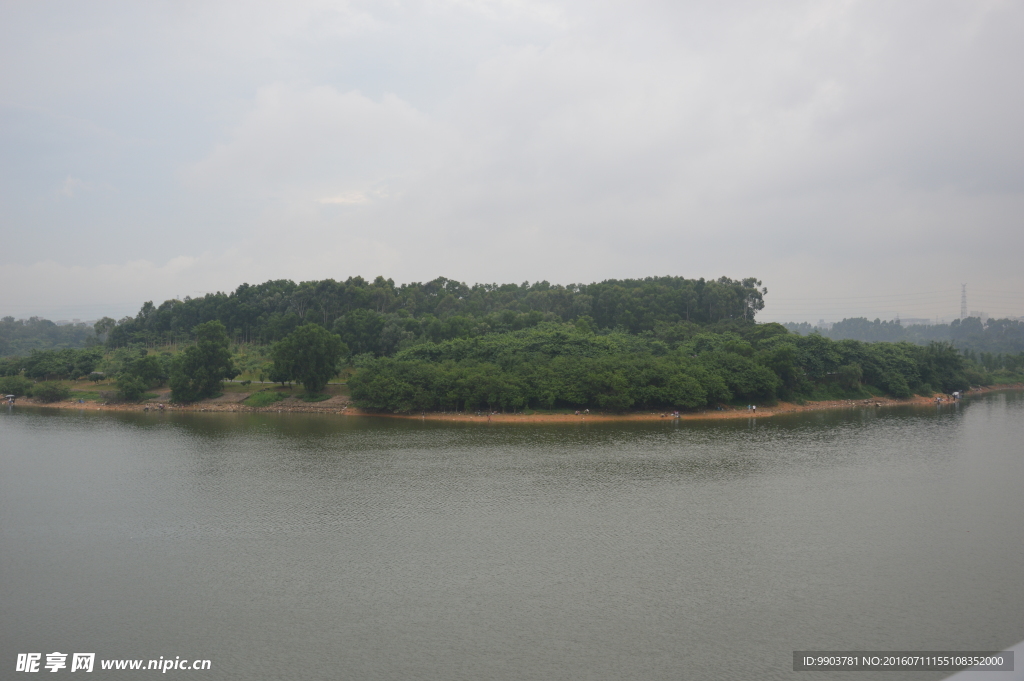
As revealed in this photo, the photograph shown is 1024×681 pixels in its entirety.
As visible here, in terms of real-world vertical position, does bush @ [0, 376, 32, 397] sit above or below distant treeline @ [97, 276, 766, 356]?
below

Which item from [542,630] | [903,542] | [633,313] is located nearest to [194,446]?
[542,630]

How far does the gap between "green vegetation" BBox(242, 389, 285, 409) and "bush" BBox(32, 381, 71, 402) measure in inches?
593

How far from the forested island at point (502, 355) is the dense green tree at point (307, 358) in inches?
4.2

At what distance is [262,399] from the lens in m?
46.1

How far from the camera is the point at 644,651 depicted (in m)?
11.7

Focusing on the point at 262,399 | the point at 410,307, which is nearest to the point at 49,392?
the point at 262,399

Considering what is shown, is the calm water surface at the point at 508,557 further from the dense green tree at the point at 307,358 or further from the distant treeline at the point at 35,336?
the distant treeline at the point at 35,336

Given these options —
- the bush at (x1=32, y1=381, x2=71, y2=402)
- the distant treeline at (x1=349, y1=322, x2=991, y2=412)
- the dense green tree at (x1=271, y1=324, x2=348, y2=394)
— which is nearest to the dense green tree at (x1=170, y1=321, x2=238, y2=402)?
the dense green tree at (x1=271, y1=324, x2=348, y2=394)

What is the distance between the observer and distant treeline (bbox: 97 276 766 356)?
6397cm

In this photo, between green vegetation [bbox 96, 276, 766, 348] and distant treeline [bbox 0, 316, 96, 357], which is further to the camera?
distant treeline [bbox 0, 316, 96, 357]

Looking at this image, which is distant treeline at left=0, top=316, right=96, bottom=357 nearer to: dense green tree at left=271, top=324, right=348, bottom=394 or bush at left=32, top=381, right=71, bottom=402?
bush at left=32, top=381, right=71, bottom=402

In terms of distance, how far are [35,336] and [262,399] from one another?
9633 cm

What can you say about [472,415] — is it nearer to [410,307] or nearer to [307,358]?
[307,358]

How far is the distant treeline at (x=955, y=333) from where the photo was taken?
12569 centimetres
